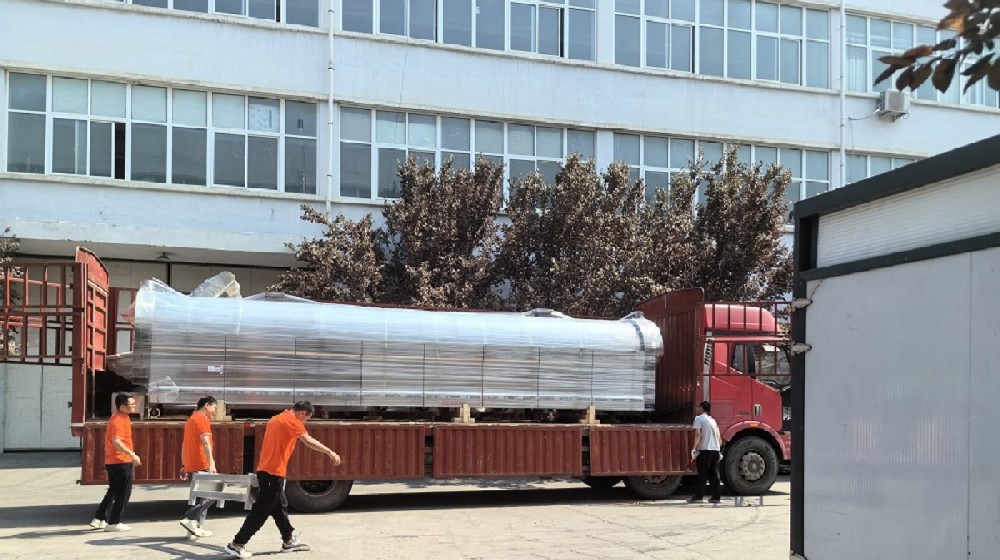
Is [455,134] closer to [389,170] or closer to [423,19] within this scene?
[389,170]

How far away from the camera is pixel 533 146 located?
911 inches

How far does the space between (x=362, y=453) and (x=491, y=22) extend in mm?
13307

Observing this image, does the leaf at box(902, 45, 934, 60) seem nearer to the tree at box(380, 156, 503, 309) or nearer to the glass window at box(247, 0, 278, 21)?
the tree at box(380, 156, 503, 309)

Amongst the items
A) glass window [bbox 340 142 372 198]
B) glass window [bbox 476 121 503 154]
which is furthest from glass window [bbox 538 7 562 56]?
glass window [bbox 340 142 372 198]

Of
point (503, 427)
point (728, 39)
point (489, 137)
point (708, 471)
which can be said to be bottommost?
point (708, 471)

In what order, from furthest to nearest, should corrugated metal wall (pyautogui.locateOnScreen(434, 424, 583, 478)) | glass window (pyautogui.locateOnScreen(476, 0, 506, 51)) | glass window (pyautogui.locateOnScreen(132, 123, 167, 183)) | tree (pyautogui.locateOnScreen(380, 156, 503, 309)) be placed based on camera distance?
glass window (pyautogui.locateOnScreen(476, 0, 506, 51))
glass window (pyautogui.locateOnScreen(132, 123, 167, 183))
tree (pyautogui.locateOnScreen(380, 156, 503, 309))
corrugated metal wall (pyautogui.locateOnScreen(434, 424, 583, 478))

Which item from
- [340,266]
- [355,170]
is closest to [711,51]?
[355,170]

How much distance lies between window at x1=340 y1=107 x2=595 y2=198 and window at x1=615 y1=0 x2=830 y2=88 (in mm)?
3162

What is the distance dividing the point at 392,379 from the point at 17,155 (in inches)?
451

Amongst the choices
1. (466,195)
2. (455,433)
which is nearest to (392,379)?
(455,433)

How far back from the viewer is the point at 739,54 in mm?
25359

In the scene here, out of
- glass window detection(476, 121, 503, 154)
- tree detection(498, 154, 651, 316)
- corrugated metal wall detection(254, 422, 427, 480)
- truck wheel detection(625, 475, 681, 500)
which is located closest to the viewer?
corrugated metal wall detection(254, 422, 427, 480)

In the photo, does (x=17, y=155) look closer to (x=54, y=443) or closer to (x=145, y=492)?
(x=54, y=443)

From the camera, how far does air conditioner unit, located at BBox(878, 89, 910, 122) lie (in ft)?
84.2
